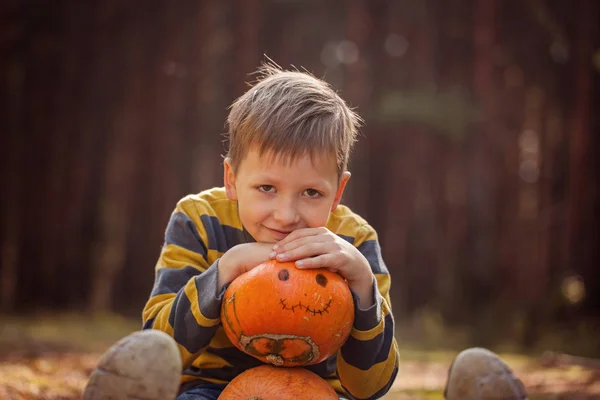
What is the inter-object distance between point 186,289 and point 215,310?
16 cm

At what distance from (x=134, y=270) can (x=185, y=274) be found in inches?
250

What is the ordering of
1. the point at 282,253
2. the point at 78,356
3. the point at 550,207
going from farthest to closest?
the point at 550,207 < the point at 78,356 < the point at 282,253

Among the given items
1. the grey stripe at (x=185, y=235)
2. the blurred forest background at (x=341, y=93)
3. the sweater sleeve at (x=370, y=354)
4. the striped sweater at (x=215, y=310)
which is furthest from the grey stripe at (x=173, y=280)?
the blurred forest background at (x=341, y=93)

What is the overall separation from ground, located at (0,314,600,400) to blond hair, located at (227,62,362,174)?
1652 millimetres

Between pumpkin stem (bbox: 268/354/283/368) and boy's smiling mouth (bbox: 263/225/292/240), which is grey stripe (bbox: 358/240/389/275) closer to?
boy's smiling mouth (bbox: 263/225/292/240)

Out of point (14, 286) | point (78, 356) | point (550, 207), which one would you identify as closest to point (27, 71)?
point (14, 286)

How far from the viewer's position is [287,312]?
2.21m

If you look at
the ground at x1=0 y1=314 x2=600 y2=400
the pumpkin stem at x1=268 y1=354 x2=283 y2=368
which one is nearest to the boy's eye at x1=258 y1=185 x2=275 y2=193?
the pumpkin stem at x1=268 y1=354 x2=283 y2=368

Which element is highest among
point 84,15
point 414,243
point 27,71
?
point 84,15

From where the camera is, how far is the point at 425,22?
8.82 meters

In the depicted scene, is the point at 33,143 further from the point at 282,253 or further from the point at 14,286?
the point at 282,253

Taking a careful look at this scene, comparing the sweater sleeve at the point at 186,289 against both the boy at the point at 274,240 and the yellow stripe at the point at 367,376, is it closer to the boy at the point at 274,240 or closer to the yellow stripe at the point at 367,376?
the boy at the point at 274,240

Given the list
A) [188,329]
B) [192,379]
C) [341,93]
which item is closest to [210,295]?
[188,329]

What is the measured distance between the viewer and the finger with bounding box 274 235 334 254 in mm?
2303
